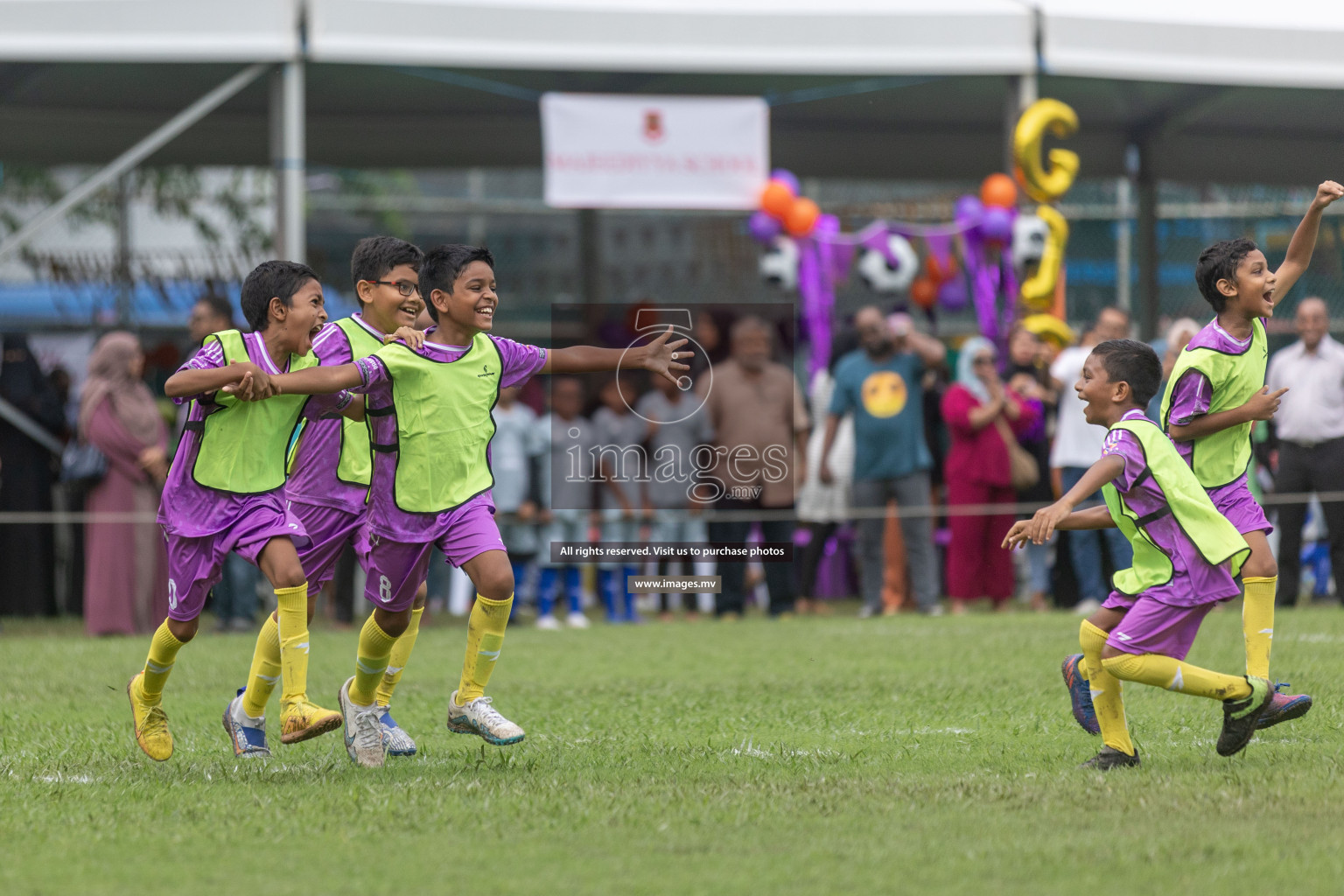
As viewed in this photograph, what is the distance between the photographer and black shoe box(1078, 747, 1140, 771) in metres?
5.60

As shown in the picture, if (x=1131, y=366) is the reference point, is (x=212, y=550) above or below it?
below

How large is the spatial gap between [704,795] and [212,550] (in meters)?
1.95

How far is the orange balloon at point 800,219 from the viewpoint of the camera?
1420 cm

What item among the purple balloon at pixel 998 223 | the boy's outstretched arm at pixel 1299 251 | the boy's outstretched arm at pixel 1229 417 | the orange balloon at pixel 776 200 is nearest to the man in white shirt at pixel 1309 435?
the purple balloon at pixel 998 223

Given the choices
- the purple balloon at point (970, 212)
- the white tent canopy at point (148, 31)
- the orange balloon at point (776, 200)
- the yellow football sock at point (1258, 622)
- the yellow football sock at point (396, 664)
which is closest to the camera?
the yellow football sock at point (1258, 622)

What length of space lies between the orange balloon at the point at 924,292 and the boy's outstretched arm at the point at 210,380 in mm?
10281

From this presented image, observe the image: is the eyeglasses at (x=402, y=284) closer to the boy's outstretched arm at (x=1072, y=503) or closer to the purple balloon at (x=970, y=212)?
the boy's outstretched arm at (x=1072, y=503)

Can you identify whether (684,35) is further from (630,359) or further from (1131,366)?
(1131,366)

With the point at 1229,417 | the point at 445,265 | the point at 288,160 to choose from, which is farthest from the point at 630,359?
the point at 288,160

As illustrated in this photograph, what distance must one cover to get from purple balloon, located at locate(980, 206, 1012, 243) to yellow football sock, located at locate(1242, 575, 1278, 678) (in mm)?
8018

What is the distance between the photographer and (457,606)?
14008 mm

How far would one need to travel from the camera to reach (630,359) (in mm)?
6191

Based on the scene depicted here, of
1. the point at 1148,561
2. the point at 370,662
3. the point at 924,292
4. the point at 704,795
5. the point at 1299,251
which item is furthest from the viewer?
the point at 924,292

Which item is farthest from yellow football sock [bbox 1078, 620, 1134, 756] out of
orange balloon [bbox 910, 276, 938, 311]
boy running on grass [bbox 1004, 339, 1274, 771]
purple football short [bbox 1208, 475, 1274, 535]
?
orange balloon [bbox 910, 276, 938, 311]
